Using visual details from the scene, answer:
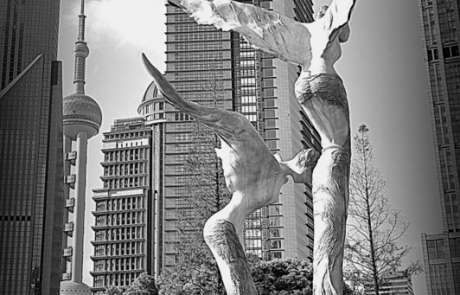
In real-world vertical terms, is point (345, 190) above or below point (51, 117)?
below

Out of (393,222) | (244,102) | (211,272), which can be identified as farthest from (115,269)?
(393,222)

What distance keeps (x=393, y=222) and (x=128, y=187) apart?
35.0 meters

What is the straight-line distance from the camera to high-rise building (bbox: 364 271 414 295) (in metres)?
8.00

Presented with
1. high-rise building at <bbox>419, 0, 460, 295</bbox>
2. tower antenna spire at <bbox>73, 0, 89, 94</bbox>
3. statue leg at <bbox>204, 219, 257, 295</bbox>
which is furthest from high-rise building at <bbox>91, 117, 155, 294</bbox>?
statue leg at <bbox>204, 219, 257, 295</bbox>

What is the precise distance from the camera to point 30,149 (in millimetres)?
26891

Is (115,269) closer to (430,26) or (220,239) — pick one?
(430,26)

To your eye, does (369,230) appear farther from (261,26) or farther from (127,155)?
(127,155)

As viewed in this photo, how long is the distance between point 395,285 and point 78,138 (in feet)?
119

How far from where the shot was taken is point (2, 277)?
82.0 ft

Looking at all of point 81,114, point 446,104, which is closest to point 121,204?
point 81,114

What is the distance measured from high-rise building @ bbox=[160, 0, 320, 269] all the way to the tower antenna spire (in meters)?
18.2

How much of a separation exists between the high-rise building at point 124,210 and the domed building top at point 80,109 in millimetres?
2702

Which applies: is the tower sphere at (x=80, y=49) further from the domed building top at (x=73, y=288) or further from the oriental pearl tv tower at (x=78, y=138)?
the domed building top at (x=73, y=288)

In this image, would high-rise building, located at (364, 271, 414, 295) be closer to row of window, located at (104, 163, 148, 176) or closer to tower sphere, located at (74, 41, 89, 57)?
row of window, located at (104, 163, 148, 176)
